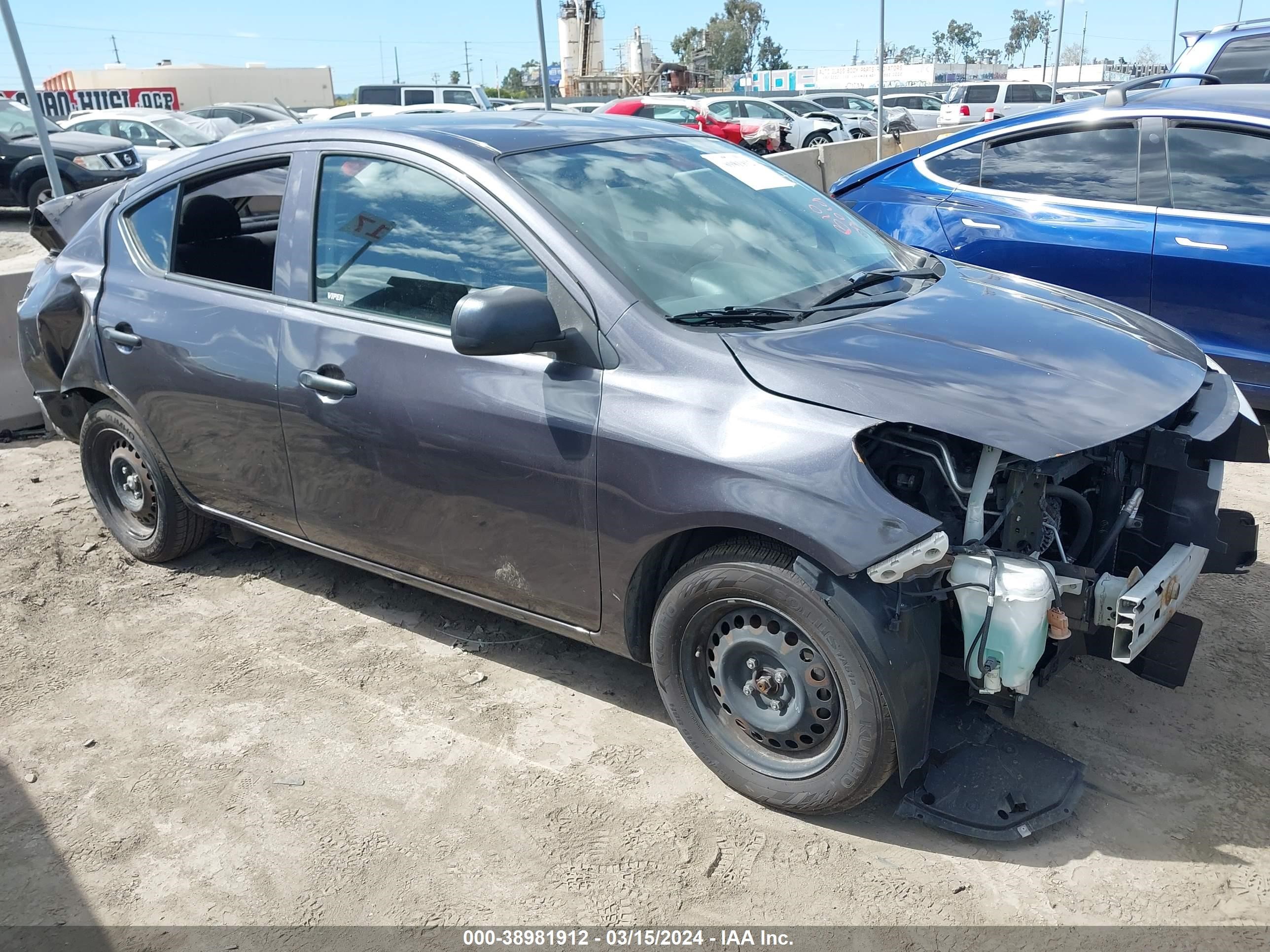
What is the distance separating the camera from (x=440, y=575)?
358 cm

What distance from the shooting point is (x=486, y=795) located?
3137mm

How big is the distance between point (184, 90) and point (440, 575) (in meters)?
73.3

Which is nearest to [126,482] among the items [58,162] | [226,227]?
[226,227]

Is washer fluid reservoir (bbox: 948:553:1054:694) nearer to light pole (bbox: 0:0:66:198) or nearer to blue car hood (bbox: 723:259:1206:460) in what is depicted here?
blue car hood (bbox: 723:259:1206:460)

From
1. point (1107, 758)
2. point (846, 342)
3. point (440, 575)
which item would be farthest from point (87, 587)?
point (1107, 758)

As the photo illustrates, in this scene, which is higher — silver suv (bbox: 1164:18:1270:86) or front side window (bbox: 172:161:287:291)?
silver suv (bbox: 1164:18:1270:86)

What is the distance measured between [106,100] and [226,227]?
58.4 metres

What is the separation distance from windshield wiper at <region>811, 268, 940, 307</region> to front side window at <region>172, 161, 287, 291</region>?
2086 millimetres

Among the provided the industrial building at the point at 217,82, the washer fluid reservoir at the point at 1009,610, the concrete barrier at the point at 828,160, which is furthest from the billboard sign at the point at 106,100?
the washer fluid reservoir at the point at 1009,610

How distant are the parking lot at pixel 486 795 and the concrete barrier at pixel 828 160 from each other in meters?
8.85

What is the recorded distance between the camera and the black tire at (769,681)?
2686 mm

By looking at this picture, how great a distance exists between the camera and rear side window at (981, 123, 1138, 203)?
5.55 m

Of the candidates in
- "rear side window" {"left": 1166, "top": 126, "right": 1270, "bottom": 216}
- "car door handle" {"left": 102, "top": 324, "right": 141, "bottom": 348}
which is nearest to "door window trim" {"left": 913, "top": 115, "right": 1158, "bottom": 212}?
"rear side window" {"left": 1166, "top": 126, "right": 1270, "bottom": 216}

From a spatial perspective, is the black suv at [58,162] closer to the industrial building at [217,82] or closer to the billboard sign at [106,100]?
the billboard sign at [106,100]
